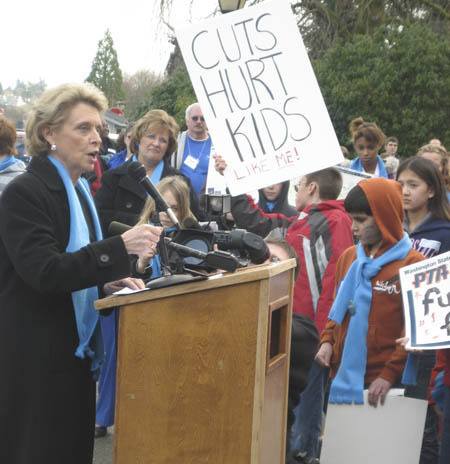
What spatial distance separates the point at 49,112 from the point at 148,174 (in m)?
2.63

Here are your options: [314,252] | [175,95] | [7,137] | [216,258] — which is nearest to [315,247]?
[314,252]

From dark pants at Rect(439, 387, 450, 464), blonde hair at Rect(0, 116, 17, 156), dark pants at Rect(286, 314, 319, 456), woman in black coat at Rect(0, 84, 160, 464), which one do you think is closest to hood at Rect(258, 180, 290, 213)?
blonde hair at Rect(0, 116, 17, 156)

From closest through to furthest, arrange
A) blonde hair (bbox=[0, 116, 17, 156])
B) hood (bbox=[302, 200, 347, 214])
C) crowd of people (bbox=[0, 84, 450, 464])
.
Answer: crowd of people (bbox=[0, 84, 450, 464])
hood (bbox=[302, 200, 347, 214])
blonde hair (bbox=[0, 116, 17, 156])

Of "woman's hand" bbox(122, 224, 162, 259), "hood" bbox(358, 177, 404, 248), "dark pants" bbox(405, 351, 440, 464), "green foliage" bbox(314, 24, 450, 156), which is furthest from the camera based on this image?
"green foliage" bbox(314, 24, 450, 156)

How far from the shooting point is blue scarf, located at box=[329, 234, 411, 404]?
159 inches

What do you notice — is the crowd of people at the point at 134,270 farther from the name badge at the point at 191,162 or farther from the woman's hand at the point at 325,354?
the name badge at the point at 191,162

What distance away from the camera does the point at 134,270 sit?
421 centimetres

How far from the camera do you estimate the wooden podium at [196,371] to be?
2.70 metres

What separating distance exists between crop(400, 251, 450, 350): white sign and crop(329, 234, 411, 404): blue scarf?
1.16 ft

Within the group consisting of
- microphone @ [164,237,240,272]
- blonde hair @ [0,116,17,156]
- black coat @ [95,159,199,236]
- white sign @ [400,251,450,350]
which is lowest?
white sign @ [400,251,450,350]

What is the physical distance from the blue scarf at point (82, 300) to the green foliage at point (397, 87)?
1559 cm

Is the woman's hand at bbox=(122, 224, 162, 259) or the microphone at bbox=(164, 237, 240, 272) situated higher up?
the woman's hand at bbox=(122, 224, 162, 259)

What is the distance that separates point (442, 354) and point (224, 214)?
198 centimetres

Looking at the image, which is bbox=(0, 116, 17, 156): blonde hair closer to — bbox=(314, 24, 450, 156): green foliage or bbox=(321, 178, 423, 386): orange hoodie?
bbox=(321, 178, 423, 386): orange hoodie
